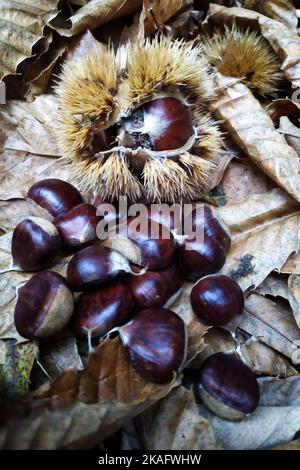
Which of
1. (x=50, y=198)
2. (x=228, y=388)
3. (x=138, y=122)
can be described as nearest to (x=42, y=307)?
(x=50, y=198)

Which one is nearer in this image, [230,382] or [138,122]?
[230,382]

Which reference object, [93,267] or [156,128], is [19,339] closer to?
[93,267]

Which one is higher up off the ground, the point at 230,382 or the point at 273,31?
the point at 273,31

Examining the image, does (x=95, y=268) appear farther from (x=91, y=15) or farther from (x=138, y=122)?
(x=91, y=15)

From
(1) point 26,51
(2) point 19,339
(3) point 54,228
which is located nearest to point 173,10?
(1) point 26,51

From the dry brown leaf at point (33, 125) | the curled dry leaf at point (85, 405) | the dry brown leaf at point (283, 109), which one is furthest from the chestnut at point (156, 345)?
the dry brown leaf at point (283, 109)


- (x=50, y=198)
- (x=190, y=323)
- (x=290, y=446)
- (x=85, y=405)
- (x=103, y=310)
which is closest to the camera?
(x=85, y=405)
